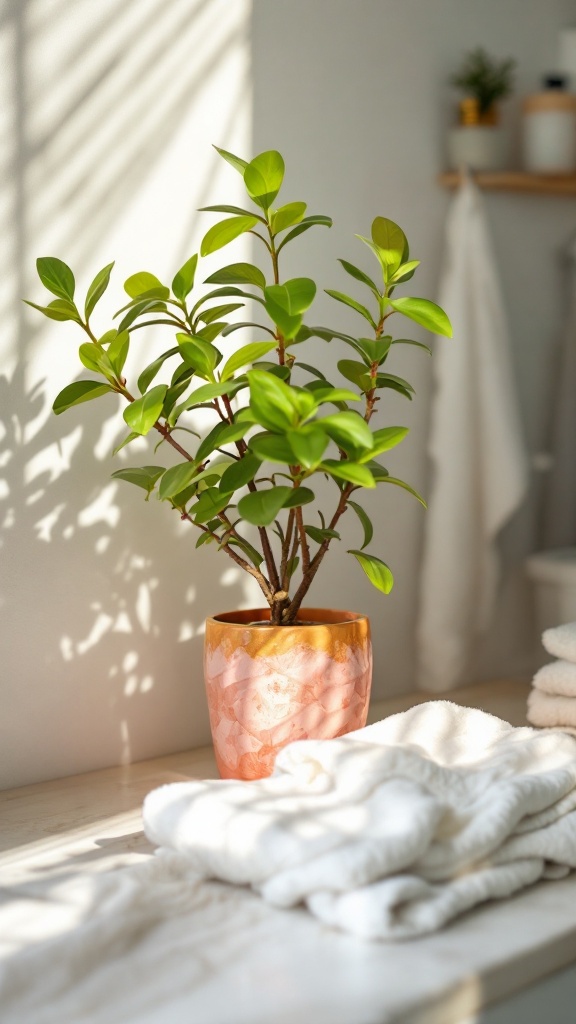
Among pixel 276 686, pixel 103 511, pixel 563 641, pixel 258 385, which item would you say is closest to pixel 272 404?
pixel 258 385

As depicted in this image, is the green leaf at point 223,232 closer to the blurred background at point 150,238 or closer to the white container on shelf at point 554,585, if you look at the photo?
the blurred background at point 150,238

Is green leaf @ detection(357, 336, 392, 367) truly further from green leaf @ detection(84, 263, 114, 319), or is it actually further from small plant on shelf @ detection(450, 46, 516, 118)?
small plant on shelf @ detection(450, 46, 516, 118)

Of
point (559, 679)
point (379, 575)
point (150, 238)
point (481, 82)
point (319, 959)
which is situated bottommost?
→ point (319, 959)

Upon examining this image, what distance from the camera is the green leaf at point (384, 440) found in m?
1.12

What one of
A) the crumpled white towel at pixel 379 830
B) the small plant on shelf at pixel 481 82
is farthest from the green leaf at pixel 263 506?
the small plant on shelf at pixel 481 82

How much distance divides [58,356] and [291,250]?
1.41 feet

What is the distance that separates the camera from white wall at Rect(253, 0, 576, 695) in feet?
5.31

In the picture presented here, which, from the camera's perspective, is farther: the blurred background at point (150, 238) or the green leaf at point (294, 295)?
the blurred background at point (150, 238)

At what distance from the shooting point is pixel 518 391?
2.02 metres

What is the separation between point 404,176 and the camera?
178cm

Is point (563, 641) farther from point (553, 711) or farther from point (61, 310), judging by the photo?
point (61, 310)

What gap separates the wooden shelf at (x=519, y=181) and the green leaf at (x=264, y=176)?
723 millimetres

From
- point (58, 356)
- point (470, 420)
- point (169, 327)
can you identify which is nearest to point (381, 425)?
point (470, 420)

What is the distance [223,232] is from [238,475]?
0.27m
